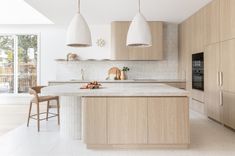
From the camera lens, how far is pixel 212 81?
4684 millimetres

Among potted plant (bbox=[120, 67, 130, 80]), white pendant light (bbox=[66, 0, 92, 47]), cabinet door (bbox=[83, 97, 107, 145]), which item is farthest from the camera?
potted plant (bbox=[120, 67, 130, 80])

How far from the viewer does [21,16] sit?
6840mm

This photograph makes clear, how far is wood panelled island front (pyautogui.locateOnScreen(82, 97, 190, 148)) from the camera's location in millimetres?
3041

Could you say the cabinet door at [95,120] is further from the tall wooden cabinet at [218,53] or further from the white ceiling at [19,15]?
the white ceiling at [19,15]

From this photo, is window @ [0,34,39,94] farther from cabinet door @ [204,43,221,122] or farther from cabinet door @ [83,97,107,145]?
cabinet door @ [204,43,221,122]

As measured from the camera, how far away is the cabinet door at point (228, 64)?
3.90m

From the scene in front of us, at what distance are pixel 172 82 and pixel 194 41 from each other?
1.22 m

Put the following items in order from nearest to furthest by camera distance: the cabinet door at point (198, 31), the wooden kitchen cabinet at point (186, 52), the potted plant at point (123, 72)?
the cabinet door at point (198, 31)
the wooden kitchen cabinet at point (186, 52)
the potted plant at point (123, 72)

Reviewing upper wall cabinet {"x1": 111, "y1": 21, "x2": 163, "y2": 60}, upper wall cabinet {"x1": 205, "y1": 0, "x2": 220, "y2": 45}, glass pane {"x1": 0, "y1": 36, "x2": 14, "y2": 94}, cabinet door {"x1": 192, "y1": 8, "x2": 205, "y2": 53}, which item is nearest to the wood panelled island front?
upper wall cabinet {"x1": 205, "y1": 0, "x2": 220, "y2": 45}

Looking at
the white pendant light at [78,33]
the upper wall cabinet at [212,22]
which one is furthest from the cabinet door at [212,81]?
the white pendant light at [78,33]

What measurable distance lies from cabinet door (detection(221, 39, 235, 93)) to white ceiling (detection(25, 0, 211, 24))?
1182mm

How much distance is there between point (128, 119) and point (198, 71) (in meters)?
3.10

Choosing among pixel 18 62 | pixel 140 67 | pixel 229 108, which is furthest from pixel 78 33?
pixel 18 62

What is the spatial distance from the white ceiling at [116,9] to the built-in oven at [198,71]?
3.56 ft
